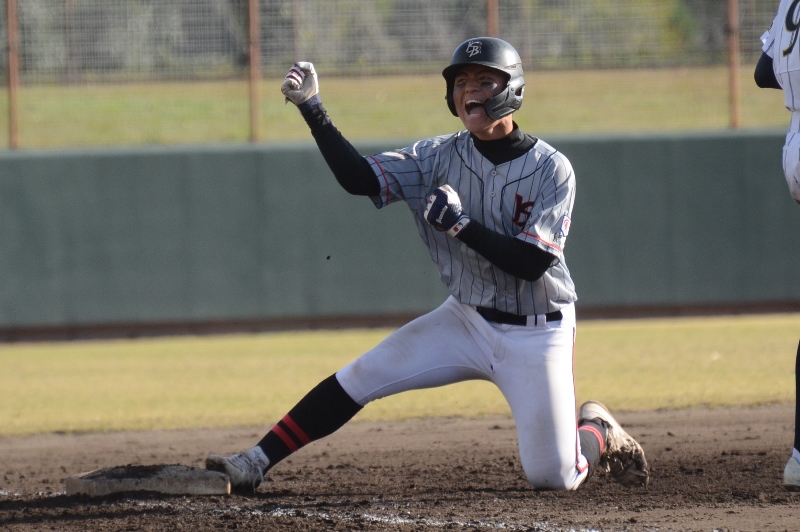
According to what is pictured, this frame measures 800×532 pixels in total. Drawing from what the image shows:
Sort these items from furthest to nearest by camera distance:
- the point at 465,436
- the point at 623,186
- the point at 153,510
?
the point at 623,186, the point at 465,436, the point at 153,510

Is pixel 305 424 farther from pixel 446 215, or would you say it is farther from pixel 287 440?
pixel 446 215

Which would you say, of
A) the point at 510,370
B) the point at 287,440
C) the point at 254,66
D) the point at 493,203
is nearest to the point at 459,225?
the point at 493,203

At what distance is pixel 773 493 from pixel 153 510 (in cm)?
211

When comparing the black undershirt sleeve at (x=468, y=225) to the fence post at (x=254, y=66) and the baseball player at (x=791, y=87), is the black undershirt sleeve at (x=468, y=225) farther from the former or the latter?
the fence post at (x=254, y=66)

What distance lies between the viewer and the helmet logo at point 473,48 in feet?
12.1

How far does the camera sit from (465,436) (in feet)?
16.9

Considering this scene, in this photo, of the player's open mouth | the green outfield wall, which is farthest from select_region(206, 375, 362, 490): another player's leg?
the green outfield wall

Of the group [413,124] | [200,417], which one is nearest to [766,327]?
[413,124]

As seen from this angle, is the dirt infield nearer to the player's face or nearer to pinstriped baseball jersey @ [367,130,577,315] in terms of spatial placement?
pinstriped baseball jersey @ [367,130,577,315]

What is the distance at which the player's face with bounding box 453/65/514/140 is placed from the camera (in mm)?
3693

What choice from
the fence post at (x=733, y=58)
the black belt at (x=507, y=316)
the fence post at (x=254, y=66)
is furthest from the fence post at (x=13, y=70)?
the black belt at (x=507, y=316)

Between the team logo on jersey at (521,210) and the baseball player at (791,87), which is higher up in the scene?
the baseball player at (791,87)

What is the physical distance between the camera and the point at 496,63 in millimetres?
3684

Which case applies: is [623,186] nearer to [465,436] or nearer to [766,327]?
[766,327]
